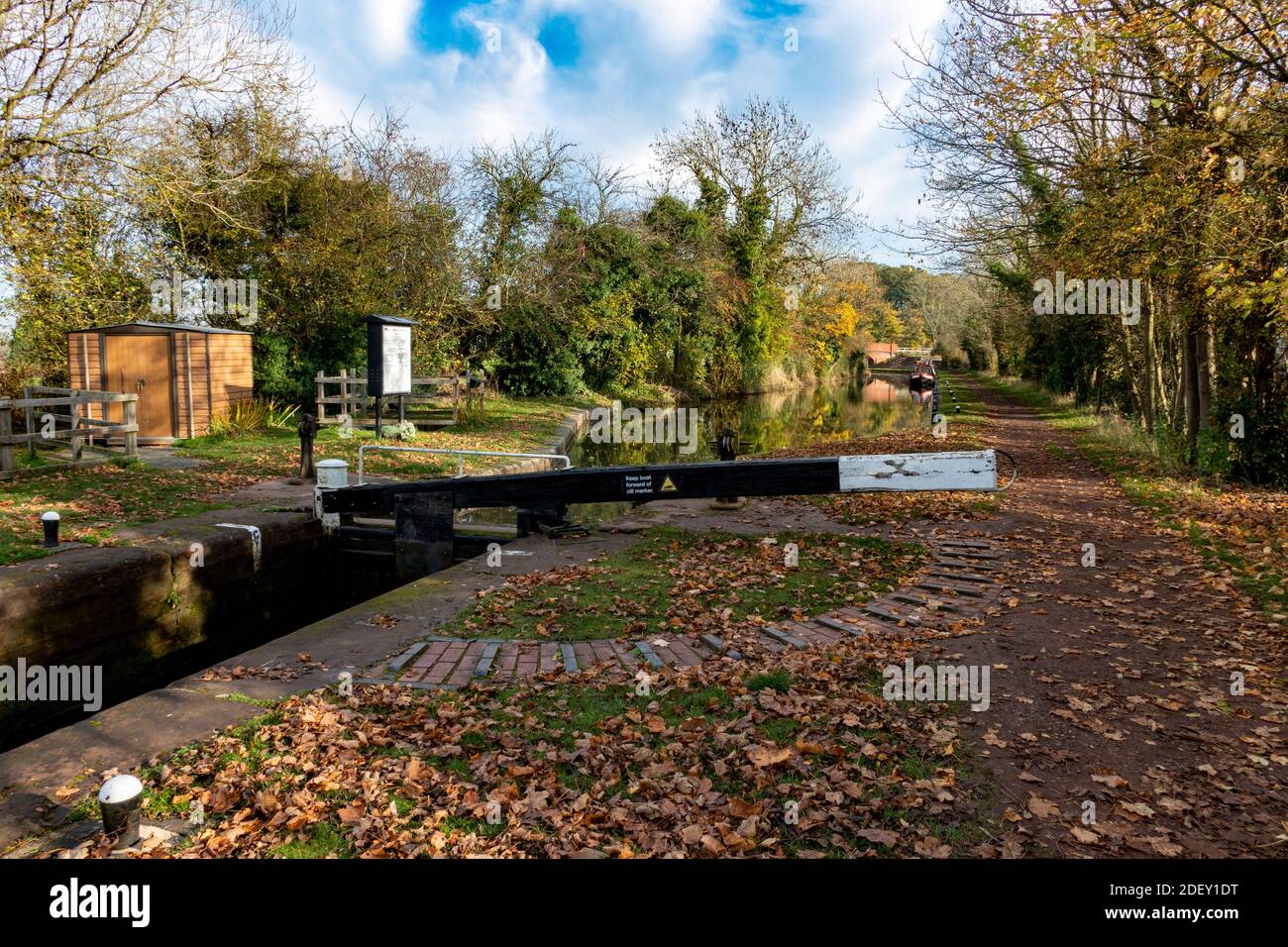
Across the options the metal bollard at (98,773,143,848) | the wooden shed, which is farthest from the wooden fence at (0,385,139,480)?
the metal bollard at (98,773,143,848)

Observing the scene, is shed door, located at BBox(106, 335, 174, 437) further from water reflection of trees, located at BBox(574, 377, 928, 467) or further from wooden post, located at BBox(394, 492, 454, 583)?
wooden post, located at BBox(394, 492, 454, 583)

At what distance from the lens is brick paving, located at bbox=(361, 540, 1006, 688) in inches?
218

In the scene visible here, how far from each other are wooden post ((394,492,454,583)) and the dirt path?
5799mm

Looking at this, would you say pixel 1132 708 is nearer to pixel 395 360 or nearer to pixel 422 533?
pixel 422 533

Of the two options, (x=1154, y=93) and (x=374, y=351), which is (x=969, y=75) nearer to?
(x=1154, y=93)

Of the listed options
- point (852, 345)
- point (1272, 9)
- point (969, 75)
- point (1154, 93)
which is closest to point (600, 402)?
point (969, 75)

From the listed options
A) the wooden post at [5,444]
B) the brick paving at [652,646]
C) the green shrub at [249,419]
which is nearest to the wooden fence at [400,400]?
the green shrub at [249,419]

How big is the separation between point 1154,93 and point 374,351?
553 inches

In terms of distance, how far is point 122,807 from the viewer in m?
3.33

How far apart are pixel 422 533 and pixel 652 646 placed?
4515 millimetres

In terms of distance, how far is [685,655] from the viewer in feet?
19.0

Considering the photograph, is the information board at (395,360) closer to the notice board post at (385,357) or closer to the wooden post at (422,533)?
the notice board post at (385,357)

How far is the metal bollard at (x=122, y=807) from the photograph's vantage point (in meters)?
3.32

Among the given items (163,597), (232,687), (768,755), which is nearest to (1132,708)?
(768,755)
